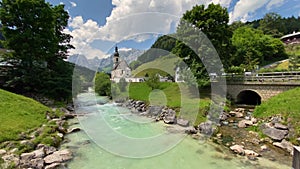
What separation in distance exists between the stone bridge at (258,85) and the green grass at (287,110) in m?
1.15

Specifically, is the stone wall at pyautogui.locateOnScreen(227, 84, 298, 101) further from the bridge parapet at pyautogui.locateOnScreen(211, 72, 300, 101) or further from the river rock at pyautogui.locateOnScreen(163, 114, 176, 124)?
the river rock at pyautogui.locateOnScreen(163, 114, 176, 124)

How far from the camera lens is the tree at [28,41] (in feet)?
56.1

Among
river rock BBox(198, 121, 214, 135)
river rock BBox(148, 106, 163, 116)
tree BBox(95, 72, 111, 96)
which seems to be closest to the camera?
river rock BBox(198, 121, 214, 135)

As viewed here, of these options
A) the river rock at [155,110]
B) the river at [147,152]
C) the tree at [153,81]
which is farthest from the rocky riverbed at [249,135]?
the tree at [153,81]

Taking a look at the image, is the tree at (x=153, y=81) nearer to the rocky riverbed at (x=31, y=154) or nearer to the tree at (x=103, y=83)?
the tree at (x=103, y=83)

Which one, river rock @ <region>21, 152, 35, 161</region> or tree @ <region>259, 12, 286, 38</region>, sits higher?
tree @ <region>259, 12, 286, 38</region>

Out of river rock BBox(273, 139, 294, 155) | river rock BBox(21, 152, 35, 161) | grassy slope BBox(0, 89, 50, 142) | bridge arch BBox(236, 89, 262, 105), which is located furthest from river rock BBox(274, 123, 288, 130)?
grassy slope BBox(0, 89, 50, 142)

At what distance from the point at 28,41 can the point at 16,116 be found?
10321 millimetres

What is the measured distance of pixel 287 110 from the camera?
34.4 feet

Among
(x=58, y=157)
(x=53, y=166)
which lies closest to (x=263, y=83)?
(x=58, y=157)

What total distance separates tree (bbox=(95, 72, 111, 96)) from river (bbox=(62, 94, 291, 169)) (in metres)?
22.1

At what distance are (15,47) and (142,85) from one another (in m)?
17.0

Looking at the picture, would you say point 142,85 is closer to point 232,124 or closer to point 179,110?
point 179,110

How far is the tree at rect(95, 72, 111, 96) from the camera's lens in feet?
110
